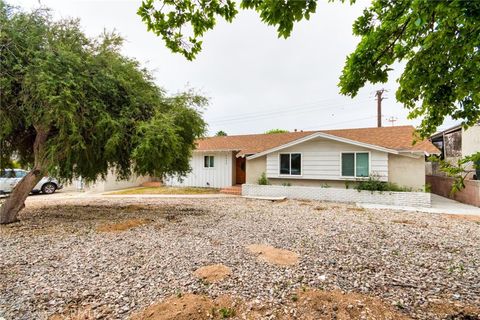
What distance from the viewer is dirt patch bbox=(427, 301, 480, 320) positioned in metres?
2.63

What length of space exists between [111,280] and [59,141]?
5.07 m

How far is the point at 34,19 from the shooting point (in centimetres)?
662

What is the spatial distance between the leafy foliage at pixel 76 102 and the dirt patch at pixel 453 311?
633cm

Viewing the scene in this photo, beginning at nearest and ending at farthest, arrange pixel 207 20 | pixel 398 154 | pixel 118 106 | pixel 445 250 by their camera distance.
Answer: pixel 207 20 → pixel 445 250 → pixel 118 106 → pixel 398 154

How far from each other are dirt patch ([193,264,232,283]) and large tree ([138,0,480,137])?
335 cm

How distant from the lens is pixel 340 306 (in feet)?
9.32

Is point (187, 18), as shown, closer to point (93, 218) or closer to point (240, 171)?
point (93, 218)

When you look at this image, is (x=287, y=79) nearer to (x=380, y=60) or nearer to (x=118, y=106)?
(x=118, y=106)

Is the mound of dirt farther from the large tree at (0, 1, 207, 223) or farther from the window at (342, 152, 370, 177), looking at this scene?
the window at (342, 152, 370, 177)

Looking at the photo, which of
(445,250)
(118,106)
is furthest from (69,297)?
(445,250)

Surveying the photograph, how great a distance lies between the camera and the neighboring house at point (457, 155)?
1018cm

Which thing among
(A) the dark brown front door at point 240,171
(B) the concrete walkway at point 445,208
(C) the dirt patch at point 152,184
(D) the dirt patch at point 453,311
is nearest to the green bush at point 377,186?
(B) the concrete walkway at point 445,208

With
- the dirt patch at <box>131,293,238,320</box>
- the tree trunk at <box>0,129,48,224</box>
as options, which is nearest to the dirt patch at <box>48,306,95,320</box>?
the dirt patch at <box>131,293,238,320</box>

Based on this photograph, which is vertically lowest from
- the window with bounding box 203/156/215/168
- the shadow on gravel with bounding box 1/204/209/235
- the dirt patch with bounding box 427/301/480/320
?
the dirt patch with bounding box 427/301/480/320
